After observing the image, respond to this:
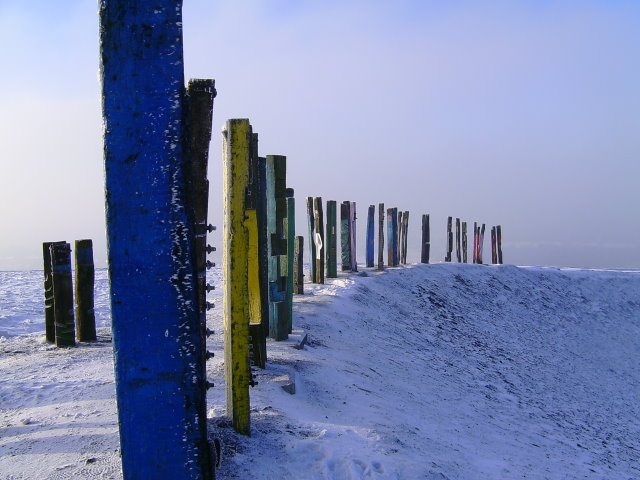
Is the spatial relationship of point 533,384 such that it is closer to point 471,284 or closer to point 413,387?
point 413,387

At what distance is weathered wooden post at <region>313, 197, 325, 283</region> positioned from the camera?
11867 millimetres

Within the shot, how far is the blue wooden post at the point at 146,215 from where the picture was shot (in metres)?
2.39

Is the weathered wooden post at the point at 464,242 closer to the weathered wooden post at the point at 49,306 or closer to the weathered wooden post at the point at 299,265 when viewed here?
the weathered wooden post at the point at 299,265

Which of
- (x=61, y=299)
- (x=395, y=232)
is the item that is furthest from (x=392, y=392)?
(x=395, y=232)

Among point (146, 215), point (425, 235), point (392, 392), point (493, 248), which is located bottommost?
point (392, 392)

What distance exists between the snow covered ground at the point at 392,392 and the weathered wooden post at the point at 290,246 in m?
0.51

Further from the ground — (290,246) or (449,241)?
(290,246)

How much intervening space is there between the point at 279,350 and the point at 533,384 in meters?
5.32

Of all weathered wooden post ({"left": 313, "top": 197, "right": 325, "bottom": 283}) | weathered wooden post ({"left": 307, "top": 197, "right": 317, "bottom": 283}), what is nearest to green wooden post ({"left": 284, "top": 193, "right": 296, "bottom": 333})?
weathered wooden post ({"left": 313, "top": 197, "right": 325, "bottom": 283})

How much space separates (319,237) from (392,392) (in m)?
6.17

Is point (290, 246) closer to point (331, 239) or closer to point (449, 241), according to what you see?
point (331, 239)

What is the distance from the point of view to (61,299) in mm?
6906

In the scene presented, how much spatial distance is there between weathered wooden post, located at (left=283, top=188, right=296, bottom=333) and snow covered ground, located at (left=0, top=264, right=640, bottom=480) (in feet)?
1.67

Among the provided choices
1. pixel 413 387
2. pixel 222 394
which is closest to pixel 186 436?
pixel 222 394
